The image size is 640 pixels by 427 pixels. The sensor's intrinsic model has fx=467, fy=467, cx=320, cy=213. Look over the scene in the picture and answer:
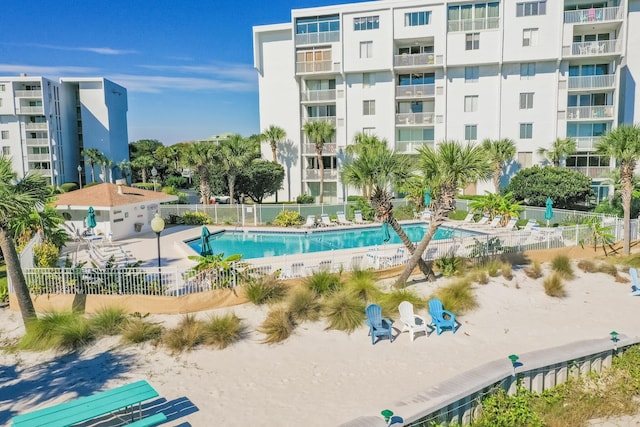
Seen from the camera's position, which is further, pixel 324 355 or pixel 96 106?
pixel 96 106

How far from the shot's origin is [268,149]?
42031 mm

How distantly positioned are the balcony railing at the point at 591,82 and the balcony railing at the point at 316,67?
60.3 ft

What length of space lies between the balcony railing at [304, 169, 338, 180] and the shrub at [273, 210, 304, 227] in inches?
494

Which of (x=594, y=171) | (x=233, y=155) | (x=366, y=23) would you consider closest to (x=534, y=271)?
(x=233, y=155)

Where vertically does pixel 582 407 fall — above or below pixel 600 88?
below

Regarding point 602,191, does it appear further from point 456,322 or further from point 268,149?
point 456,322

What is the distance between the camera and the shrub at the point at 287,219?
28531 mm

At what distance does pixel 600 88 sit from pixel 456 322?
1228 inches

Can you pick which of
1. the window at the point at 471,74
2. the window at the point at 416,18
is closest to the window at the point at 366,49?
the window at the point at 416,18

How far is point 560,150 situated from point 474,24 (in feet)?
38.4

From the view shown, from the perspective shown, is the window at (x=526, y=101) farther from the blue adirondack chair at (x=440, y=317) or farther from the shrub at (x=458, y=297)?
the blue adirondack chair at (x=440, y=317)

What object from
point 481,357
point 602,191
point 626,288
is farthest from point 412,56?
point 481,357

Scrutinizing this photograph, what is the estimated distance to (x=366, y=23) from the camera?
125ft

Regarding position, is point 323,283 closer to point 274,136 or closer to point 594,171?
point 274,136
